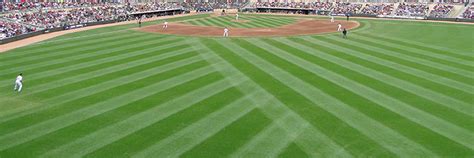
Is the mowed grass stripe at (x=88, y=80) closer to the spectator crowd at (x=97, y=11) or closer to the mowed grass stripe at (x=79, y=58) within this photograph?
the mowed grass stripe at (x=79, y=58)

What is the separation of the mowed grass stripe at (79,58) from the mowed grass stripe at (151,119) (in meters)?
13.9

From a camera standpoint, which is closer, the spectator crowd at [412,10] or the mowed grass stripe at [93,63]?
the mowed grass stripe at [93,63]

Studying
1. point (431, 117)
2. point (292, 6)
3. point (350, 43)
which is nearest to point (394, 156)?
point (431, 117)

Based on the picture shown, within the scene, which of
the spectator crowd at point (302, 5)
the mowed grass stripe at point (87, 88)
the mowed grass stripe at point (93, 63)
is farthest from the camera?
the spectator crowd at point (302, 5)

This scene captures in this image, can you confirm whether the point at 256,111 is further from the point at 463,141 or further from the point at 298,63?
the point at 298,63

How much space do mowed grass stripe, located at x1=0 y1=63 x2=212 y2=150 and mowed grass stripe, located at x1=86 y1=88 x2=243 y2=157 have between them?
351 centimetres

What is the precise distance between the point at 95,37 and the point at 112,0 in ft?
147

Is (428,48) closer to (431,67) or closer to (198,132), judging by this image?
(431,67)

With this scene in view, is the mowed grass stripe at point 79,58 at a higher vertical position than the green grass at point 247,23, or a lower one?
lower

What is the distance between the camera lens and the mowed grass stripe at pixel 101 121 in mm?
14867

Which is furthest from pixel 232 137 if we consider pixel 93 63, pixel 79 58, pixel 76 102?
pixel 79 58

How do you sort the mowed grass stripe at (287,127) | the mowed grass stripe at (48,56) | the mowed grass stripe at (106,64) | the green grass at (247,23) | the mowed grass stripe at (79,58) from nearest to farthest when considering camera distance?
1. the mowed grass stripe at (287,127)
2. the mowed grass stripe at (106,64)
3. the mowed grass stripe at (79,58)
4. the mowed grass stripe at (48,56)
5. the green grass at (247,23)

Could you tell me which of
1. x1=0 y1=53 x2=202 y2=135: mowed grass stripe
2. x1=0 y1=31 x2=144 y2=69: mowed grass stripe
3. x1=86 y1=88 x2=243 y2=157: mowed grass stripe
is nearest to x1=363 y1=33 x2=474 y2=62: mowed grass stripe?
x1=86 y1=88 x2=243 y2=157: mowed grass stripe

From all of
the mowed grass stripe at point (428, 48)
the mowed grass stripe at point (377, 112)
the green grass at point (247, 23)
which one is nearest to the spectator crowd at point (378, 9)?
the green grass at point (247, 23)
